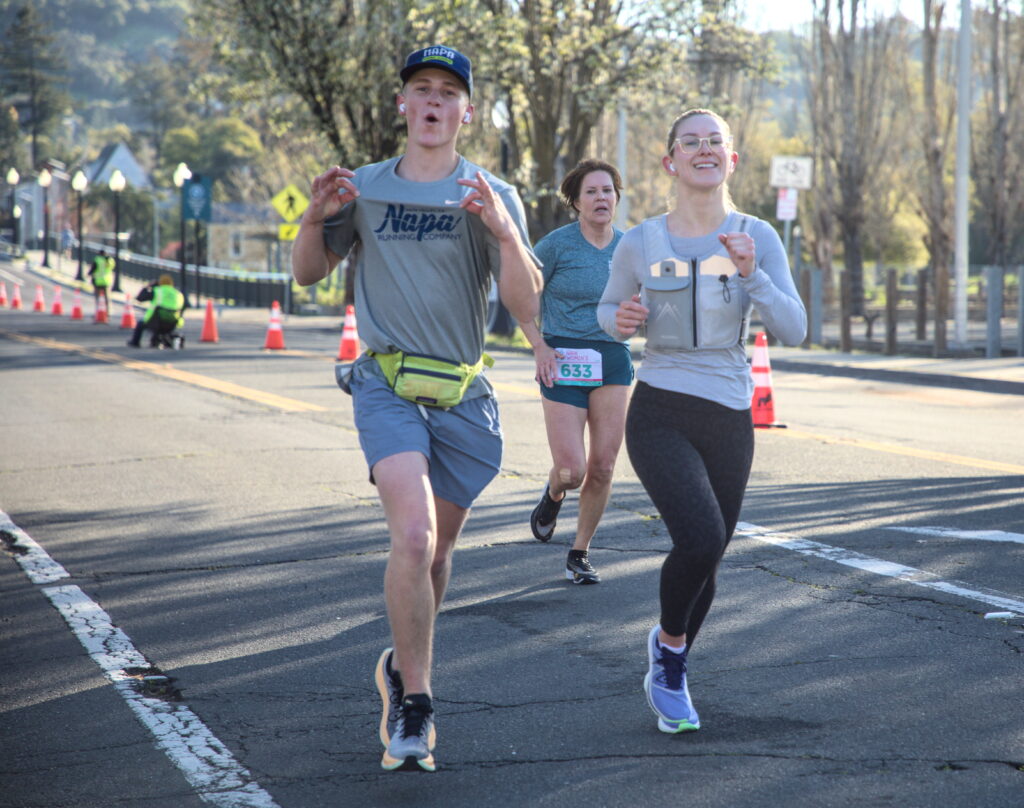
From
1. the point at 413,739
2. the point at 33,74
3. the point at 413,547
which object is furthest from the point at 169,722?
the point at 33,74

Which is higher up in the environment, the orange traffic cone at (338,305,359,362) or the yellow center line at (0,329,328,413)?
the orange traffic cone at (338,305,359,362)

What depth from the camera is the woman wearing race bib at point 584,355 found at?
21.9 feet

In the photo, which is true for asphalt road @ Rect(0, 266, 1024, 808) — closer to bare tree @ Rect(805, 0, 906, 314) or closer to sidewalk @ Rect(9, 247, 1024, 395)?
sidewalk @ Rect(9, 247, 1024, 395)

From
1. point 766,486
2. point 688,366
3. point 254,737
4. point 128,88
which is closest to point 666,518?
point 688,366

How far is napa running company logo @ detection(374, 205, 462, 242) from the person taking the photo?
432 centimetres

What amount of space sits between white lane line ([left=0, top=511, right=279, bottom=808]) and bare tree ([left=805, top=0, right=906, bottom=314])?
34.3m

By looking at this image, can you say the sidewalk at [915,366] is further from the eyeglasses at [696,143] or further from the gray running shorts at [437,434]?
the gray running shorts at [437,434]

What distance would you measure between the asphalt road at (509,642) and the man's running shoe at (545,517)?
0.28ft

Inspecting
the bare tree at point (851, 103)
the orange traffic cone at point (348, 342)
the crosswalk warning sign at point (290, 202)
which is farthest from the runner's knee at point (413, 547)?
the bare tree at point (851, 103)

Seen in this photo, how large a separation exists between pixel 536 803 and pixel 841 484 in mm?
6348

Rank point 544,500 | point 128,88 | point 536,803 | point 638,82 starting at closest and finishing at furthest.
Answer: point 536,803, point 544,500, point 638,82, point 128,88

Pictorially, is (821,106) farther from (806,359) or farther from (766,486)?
(766,486)

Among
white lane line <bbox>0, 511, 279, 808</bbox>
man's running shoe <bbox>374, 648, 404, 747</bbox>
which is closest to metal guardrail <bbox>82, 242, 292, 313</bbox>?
white lane line <bbox>0, 511, 279, 808</bbox>

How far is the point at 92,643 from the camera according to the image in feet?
18.4
